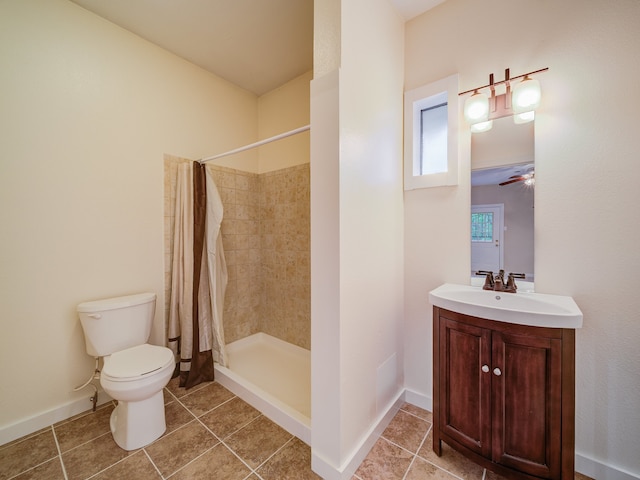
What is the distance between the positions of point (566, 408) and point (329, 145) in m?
1.52

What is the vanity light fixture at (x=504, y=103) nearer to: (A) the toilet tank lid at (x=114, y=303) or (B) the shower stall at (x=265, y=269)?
(B) the shower stall at (x=265, y=269)

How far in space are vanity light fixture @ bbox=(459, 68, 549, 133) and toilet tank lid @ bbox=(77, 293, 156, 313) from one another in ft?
8.21

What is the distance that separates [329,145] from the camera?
4.06 ft

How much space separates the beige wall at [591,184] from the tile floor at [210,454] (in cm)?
40

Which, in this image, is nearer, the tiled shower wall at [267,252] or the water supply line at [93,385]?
the water supply line at [93,385]

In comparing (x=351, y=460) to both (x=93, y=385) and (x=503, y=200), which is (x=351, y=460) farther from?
(x=93, y=385)

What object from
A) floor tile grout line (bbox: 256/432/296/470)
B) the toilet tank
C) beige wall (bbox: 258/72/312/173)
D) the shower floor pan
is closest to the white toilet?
the toilet tank

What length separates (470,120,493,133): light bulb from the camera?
1.54 meters

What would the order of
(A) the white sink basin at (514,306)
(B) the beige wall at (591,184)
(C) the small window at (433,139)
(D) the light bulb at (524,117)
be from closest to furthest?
(A) the white sink basin at (514,306)
(B) the beige wall at (591,184)
(D) the light bulb at (524,117)
(C) the small window at (433,139)

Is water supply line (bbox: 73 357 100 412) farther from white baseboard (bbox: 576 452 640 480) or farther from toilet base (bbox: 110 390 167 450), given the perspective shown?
white baseboard (bbox: 576 452 640 480)

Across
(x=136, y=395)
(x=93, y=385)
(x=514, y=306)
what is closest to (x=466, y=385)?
(x=514, y=306)

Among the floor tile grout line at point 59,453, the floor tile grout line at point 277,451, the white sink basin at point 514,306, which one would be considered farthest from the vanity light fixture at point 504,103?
the floor tile grout line at point 59,453

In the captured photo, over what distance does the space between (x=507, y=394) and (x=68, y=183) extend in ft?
9.22

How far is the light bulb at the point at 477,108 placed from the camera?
1.50 metres
